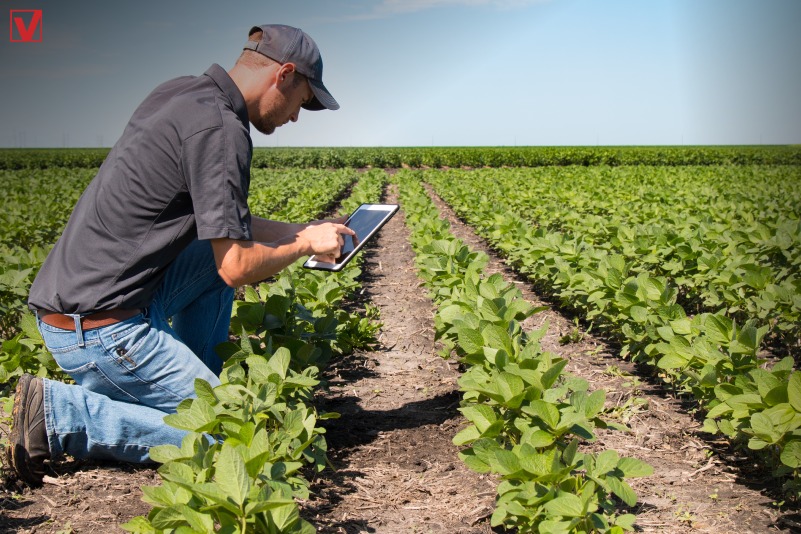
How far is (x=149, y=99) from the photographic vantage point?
2.65m

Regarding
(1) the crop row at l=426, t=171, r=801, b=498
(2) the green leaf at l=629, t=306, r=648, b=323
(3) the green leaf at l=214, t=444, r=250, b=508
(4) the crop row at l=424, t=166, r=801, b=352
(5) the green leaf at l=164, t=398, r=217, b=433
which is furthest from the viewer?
(4) the crop row at l=424, t=166, r=801, b=352

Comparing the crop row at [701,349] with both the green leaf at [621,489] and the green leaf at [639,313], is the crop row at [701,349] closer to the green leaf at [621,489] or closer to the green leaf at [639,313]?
the green leaf at [639,313]

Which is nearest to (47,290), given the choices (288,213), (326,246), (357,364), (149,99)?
(149,99)

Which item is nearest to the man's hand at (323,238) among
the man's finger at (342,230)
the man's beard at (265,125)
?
the man's finger at (342,230)

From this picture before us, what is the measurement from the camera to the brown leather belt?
265 cm

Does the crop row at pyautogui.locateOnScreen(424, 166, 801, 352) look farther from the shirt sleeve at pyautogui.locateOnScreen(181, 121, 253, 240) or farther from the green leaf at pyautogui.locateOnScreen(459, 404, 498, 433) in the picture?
the shirt sleeve at pyautogui.locateOnScreen(181, 121, 253, 240)

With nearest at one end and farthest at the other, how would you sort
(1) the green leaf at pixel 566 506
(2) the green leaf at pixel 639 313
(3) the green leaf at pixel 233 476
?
1. (3) the green leaf at pixel 233 476
2. (1) the green leaf at pixel 566 506
3. (2) the green leaf at pixel 639 313

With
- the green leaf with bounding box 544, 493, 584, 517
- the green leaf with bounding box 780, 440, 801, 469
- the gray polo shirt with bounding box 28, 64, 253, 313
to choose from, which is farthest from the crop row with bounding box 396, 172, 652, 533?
the gray polo shirt with bounding box 28, 64, 253, 313

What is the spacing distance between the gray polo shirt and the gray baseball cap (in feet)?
0.65

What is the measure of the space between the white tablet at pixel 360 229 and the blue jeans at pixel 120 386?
26.2 inches

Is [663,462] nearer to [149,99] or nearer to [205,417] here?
[205,417]

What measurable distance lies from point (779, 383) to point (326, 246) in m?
1.83

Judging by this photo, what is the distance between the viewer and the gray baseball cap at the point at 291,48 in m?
2.58

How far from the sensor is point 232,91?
8.50ft
